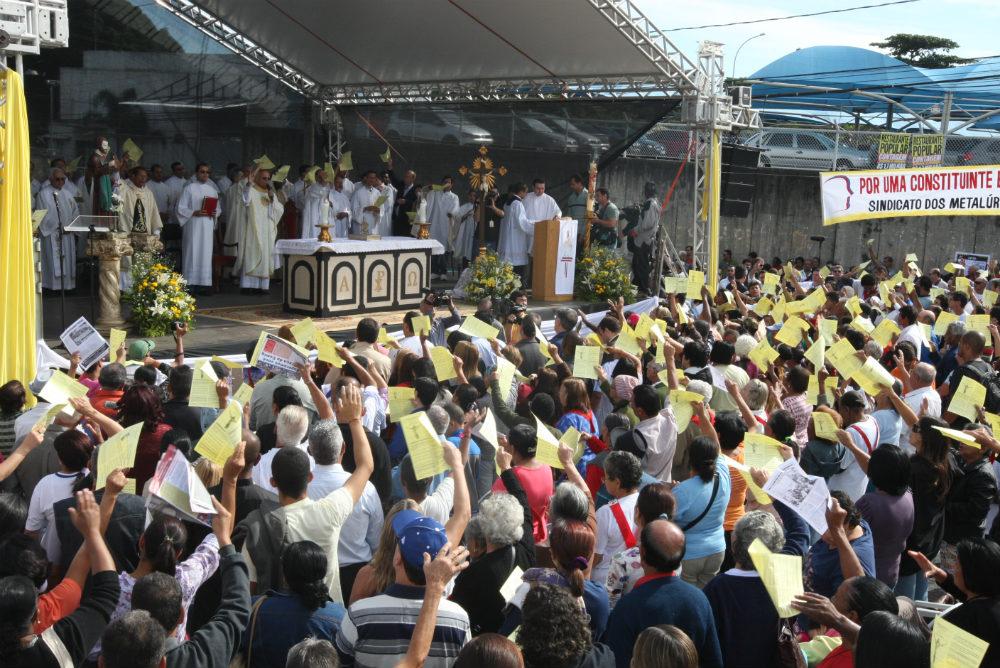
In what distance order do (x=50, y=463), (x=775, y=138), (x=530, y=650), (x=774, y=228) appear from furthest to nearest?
(x=775, y=138)
(x=774, y=228)
(x=50, y=463)
(x=530, y=650)

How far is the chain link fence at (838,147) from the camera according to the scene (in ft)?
64.9

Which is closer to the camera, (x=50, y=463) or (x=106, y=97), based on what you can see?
(x=50, y=463)

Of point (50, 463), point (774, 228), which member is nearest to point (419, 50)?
point (774, 228)

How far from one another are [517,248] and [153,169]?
582cm

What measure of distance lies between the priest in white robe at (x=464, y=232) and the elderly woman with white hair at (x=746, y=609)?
48.2 feet

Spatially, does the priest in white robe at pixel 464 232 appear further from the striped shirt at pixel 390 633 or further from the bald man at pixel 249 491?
the striped shirt at pixel 390 633

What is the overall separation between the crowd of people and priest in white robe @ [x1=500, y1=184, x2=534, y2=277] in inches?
353

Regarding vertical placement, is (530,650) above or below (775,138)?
below

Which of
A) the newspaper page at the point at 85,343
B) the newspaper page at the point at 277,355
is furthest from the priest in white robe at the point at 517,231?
the newspaper page at the point at 277,355

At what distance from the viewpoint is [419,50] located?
17031 mm

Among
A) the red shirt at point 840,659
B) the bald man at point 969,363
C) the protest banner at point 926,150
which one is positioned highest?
the protest banner at point 926,150

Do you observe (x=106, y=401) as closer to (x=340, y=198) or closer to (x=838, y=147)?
(x=340, y=198)

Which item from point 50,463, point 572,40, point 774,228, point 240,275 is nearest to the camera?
point 50,463

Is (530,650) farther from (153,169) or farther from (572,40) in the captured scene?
(153,169)
